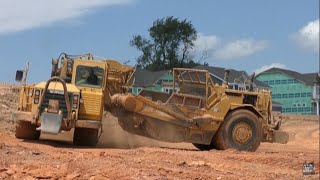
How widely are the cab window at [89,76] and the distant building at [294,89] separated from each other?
61.4 metres

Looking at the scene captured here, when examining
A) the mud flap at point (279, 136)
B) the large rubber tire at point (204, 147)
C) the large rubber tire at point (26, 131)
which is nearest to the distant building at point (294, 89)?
the mud flap at point (279, 136)

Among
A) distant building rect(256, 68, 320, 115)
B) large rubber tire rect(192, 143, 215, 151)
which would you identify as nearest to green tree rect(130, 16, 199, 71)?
distant building rect(256, 68, 320, 115)

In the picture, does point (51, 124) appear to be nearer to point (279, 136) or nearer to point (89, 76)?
point (89, 76)

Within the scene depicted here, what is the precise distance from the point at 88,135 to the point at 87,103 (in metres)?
1.43

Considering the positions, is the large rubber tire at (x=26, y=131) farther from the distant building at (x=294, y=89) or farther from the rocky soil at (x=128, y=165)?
the distant building at (x=294, y=89)

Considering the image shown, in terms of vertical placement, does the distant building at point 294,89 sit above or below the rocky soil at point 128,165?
above

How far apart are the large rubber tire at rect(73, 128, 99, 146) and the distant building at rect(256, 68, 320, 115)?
60912 mm

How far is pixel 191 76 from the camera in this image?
16703 mm

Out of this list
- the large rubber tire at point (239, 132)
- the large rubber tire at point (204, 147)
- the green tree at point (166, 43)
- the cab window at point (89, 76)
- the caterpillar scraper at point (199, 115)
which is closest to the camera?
the cab window at point (89, 76)

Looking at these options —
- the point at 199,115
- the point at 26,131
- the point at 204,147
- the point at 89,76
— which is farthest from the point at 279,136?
the point at 26,131

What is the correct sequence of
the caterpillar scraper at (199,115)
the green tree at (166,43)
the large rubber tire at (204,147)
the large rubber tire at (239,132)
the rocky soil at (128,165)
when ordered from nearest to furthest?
the rocky soil at (128,165) → the caterpillar scraper at (199,115) → the large rubber tire at (239,132) → the large rubber tire at (204,147) → the green tree at (166,43)

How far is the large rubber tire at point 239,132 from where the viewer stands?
16344 mm

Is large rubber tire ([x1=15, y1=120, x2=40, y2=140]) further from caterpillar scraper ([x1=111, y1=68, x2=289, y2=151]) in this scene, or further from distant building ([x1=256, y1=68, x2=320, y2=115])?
distant building ([x1=256, y1=68, x2=320, y2=115])

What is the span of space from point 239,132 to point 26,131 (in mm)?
6264
